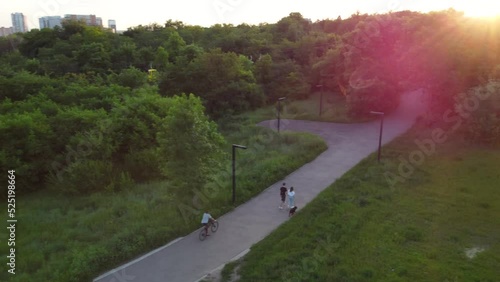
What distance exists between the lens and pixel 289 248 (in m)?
11.7

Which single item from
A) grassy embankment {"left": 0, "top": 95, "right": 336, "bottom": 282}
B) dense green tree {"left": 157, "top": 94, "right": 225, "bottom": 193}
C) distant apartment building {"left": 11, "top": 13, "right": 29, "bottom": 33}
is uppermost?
distant apartment building {"left": 11, "top": 13, "right": 29, "bottom": 33}

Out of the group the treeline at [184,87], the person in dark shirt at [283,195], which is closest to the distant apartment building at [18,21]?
the treeline at [184,87]

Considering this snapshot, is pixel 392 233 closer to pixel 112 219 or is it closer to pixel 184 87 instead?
pixel 112 219

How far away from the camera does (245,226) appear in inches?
539

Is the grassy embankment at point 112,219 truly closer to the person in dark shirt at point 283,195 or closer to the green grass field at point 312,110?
the person in dark shirt at point 283,195

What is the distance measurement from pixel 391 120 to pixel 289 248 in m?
18.8

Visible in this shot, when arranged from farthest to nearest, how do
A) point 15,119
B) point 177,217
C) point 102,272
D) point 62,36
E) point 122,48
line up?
point 62,36 → point 122,48 → point 15,119 → point 177,217 → point 102,272

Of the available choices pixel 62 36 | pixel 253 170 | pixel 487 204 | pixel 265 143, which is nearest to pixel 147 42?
pixel 62 36

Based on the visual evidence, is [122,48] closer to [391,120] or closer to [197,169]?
[391,120]

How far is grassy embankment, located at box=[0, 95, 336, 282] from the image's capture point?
11.5 metres

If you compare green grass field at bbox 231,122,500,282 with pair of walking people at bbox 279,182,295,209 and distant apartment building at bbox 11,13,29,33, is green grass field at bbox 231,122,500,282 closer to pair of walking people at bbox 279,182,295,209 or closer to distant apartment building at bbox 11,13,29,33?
pair of walking people at bbox 279,182,295,209

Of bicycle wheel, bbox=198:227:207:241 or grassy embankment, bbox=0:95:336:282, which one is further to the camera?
bicycle wheel, bbox=198:227:207:241

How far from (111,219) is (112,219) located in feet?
0.17

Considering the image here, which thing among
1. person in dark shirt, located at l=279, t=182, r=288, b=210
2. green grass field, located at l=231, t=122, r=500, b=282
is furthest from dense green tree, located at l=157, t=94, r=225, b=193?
green grass field, located at l=231, t=122, r=500, b=282
